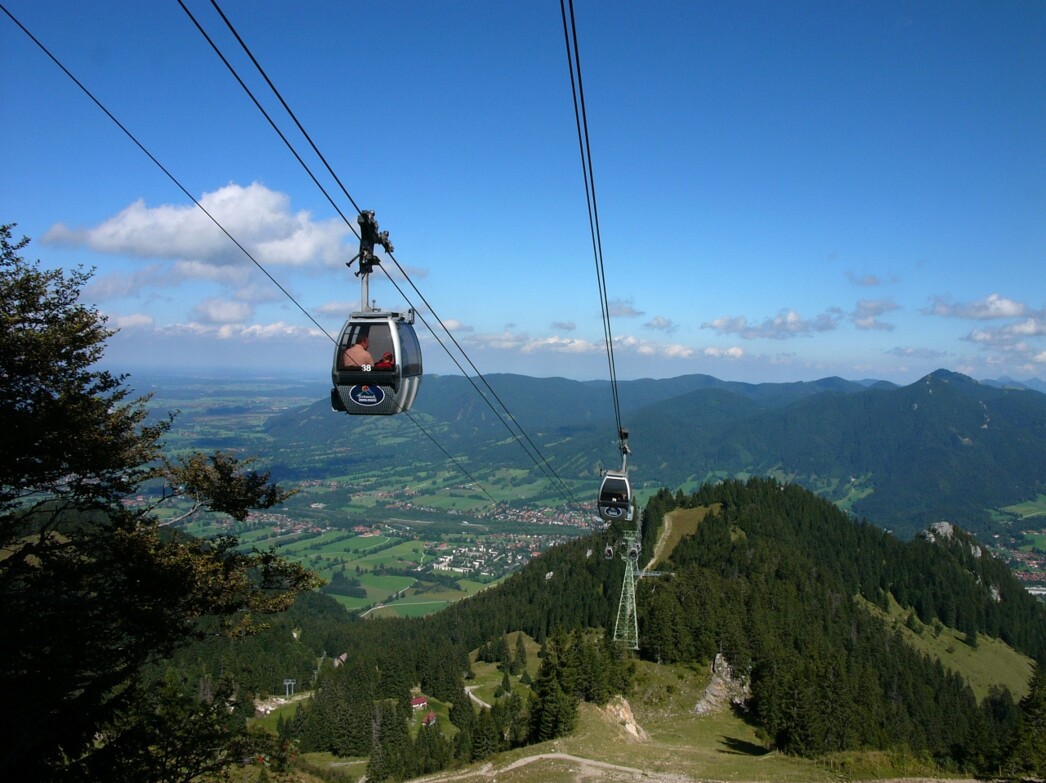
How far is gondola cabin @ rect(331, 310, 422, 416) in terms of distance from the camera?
1177cm

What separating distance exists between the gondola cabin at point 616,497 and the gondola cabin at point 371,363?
56.9 ft

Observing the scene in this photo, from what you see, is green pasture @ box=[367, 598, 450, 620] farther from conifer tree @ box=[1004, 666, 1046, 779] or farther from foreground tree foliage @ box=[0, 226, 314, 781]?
foreground tree foliage @ box=[0, 226, 314, 781]

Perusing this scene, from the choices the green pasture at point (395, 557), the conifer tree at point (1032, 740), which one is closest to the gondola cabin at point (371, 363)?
the conifer tree at point (1032, 740)

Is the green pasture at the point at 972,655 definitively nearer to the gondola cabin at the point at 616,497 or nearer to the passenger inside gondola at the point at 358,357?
the gondola cabin at the point at 616,497

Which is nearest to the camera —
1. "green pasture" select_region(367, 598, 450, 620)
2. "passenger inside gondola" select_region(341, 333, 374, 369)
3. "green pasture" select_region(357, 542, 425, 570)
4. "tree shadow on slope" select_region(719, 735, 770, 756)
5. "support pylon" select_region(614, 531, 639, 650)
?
"passenger inside gondola" select_region(341, 333, 374, 369)

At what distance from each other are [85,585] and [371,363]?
884 cm

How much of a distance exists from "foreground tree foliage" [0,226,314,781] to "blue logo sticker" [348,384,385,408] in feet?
22.1

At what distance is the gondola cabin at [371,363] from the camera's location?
1177 cm

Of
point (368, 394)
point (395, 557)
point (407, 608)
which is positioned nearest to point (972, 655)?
point (407, 608)

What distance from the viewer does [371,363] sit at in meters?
11.9

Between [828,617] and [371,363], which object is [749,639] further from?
[371,363]

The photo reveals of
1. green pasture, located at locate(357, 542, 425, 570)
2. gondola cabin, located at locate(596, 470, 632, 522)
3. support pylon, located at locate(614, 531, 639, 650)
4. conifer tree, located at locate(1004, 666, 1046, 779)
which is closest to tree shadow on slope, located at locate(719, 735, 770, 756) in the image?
support pylon, located at locate(614, 531, 639, 650)

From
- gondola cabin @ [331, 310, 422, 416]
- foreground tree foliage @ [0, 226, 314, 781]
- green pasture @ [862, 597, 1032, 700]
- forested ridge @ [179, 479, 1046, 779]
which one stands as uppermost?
gondola cabin @ [331, 310, 422, 416]

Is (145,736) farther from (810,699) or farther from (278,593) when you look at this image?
(810,699)
